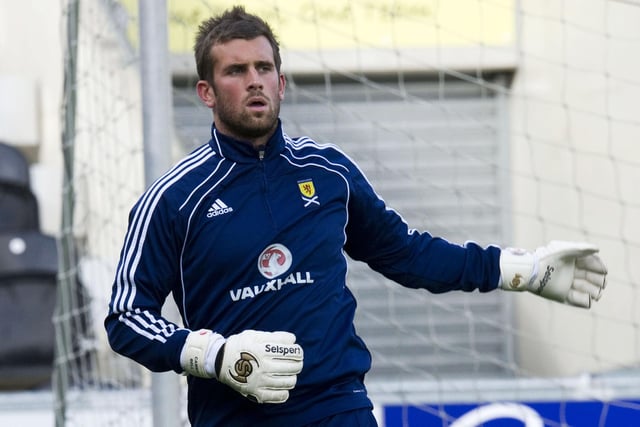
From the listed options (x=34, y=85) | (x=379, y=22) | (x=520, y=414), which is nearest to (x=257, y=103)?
(x=520, y=414)

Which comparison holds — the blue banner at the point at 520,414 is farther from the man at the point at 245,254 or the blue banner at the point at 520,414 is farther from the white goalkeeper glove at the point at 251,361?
the white goalkeeper glove at the point at 251,361

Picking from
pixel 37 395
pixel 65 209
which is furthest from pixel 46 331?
pixel 65 209

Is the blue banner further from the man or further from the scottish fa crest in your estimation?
the scottish fa crest

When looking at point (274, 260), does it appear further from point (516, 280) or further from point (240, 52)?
point (516, 280)

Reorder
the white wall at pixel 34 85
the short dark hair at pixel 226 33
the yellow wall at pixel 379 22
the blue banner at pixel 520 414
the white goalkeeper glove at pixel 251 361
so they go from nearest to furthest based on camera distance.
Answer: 1. the white goalkeeper glove at pixel 251 361
2. the short dark hair at pixel 226 33
3. the blue banner at pixel 520 414
4. the yellow wall at pixel 379 22
5. the white wall at pixel 34 85

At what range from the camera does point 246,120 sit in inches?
107

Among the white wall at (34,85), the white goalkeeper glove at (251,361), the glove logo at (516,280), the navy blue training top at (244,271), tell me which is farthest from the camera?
the white wall at (34,85)

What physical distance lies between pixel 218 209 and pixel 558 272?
865mm

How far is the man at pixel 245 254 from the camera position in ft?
8.64

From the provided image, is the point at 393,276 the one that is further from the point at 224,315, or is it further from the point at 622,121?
the point at 622,121

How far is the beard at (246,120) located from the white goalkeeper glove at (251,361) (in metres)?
0.47

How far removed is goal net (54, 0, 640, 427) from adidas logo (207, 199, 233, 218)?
1.63 m

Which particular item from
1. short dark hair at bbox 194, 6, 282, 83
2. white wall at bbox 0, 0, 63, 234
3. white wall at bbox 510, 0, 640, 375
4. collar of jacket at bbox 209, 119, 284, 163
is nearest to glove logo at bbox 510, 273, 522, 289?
collar of jacket at bbox 209, 119, 284, 163

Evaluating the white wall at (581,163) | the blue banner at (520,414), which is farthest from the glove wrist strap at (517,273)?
the white wall at (581,163)
